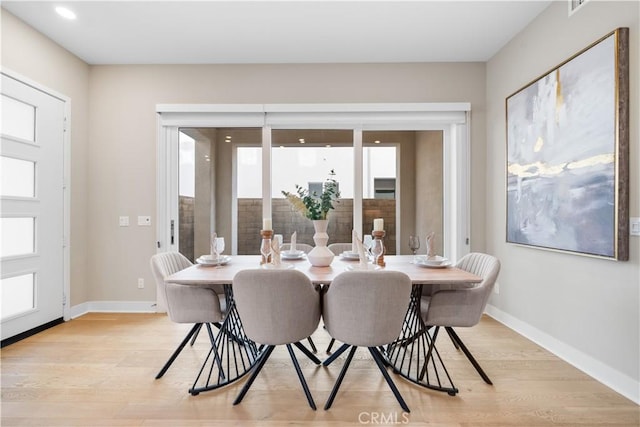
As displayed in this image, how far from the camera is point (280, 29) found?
303cm

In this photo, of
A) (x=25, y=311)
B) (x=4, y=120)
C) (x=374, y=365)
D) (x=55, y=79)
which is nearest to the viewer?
(x=374, y=365)

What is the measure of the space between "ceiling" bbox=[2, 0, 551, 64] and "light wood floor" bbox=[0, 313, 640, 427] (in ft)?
9.10

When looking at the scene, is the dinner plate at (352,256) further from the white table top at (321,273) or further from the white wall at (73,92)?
the white wall at (73,92)

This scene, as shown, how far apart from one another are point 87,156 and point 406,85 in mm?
3631

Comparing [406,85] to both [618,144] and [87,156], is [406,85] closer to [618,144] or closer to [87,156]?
[618,144]

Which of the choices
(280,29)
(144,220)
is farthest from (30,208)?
(280,29)

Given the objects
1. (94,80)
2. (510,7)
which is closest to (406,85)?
(510,7)

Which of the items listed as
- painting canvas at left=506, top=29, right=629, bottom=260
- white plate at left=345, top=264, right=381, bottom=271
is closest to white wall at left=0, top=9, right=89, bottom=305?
white plate at left=345, top=264, right=381, bottom=271

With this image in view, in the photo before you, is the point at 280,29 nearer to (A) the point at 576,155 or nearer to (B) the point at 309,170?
(B) the point at 309,170

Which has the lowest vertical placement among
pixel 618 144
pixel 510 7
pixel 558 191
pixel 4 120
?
pixel 558 191

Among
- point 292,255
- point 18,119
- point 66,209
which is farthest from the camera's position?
point 66,209

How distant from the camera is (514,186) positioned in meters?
3.11

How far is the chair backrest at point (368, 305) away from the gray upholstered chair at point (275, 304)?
0.46ft

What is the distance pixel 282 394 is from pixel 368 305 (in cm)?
84
